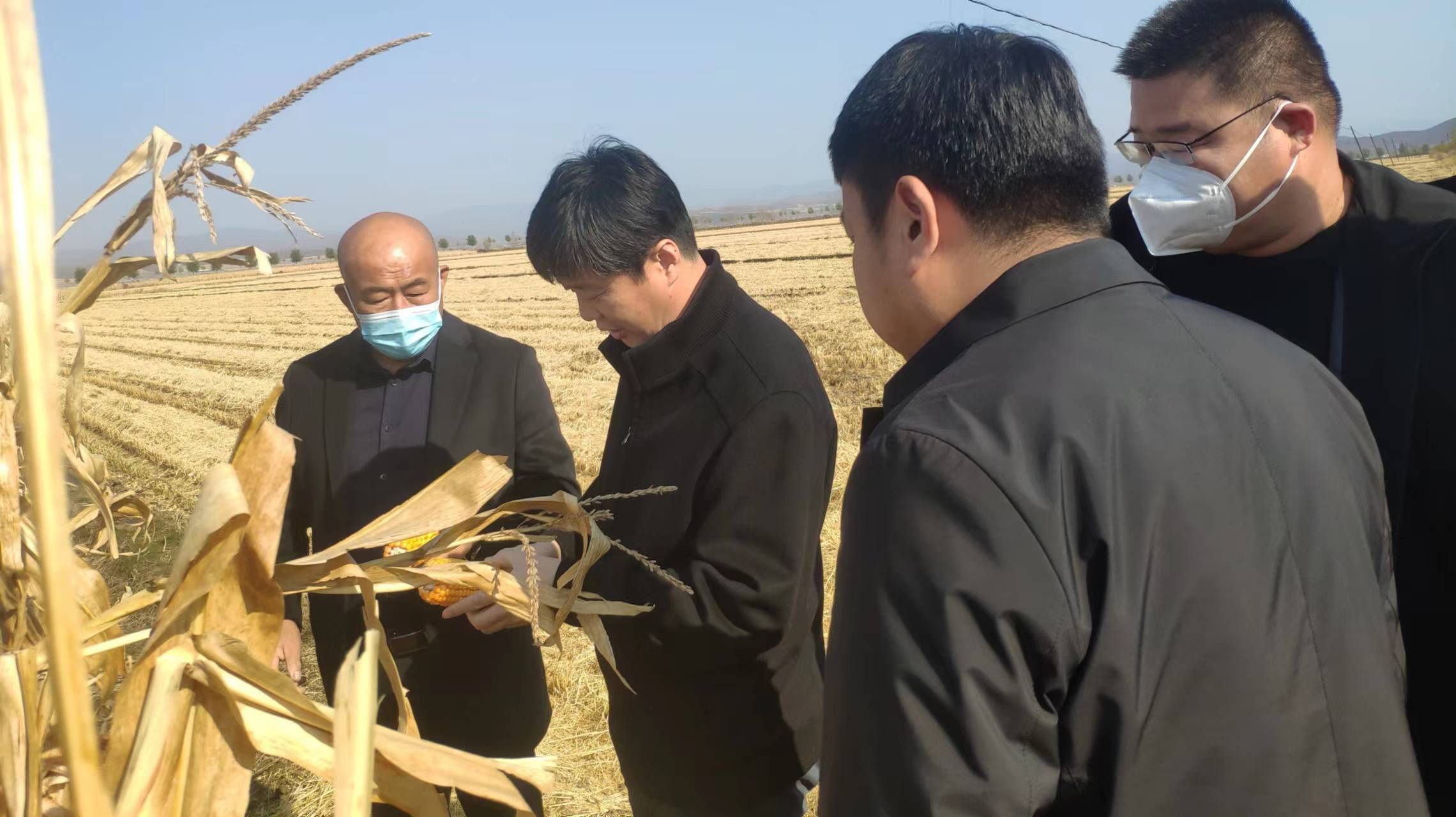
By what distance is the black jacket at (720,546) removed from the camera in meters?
1.93

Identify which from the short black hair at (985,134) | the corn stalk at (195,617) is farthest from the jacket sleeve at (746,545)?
the short black hair at (985,134)

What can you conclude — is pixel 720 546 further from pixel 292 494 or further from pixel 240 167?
pixel 292 494

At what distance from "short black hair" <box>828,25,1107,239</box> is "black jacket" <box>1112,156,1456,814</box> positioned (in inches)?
38.9

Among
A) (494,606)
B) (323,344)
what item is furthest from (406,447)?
(323,344)

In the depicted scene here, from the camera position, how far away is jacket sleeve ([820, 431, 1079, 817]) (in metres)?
0.87

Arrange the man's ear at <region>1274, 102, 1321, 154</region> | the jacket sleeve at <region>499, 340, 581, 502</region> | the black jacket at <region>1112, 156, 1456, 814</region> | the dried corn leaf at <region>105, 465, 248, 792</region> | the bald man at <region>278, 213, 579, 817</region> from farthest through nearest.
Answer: the jacket sleeve at <region>499, 340, 581, 502</region> → the bald man at <region>278, 213, 579, 817</region> → the man's ear at <region>1274, 102, 1321, 154</region> → the black jacket at <region>1112, 156, 1456, 814</region> → the dried corn leaf at <region>105, 465, 248, 792</region>

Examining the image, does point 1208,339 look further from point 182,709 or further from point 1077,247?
point 182,709

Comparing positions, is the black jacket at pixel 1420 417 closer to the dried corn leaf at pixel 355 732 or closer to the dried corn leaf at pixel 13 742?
the dried corn leaf at pixel 355 732

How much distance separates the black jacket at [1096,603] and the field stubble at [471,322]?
1385mm

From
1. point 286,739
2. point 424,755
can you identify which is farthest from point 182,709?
point 424,755

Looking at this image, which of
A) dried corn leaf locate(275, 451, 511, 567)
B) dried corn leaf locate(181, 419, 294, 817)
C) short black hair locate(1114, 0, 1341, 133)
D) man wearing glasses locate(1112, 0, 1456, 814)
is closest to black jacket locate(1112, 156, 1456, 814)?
man wearing glasses locate(1112, 0, 1456, 814)

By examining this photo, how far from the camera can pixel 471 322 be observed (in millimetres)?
15039

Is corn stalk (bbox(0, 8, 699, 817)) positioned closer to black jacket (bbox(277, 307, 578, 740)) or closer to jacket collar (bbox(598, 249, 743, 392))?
jacket collar (bbox(598, 249, 743, 392))

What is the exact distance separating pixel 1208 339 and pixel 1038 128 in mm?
319
